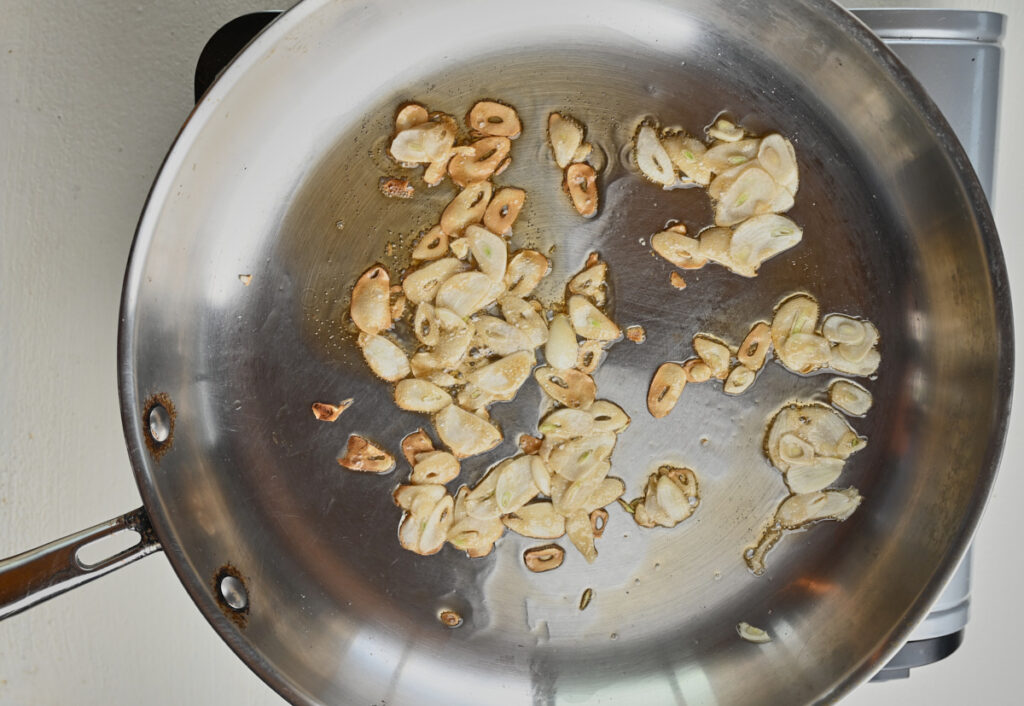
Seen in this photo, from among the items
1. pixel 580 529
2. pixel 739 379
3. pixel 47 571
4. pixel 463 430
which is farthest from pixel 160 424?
pixel 739 379

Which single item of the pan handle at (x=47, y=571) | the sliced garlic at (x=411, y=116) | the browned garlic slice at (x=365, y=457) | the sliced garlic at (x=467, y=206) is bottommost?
the pan handle at (x=47, y=571)

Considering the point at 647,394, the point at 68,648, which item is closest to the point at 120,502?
the point at 68,648

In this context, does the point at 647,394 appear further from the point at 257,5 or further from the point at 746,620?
the point at 257,5

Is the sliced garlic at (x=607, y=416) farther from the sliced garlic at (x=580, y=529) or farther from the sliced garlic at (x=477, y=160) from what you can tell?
the sliced garlic at (x=477, y=160)

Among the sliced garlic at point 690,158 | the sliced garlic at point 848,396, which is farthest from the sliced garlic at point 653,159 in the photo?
the sliced garlic at point 848,396

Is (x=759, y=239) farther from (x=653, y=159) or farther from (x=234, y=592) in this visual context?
(x=234, y=592)

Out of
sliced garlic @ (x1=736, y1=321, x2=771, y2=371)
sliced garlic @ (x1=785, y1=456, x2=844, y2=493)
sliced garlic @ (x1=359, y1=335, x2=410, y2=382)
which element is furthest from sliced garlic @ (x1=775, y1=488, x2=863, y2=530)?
sliced garlic @ (x1=359, y1=335, x2=410, y2=382)

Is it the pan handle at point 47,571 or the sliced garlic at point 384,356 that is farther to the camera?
the sliced garlic at point 384,356
